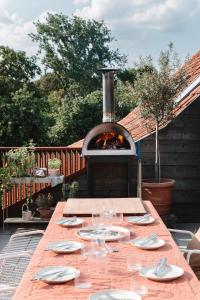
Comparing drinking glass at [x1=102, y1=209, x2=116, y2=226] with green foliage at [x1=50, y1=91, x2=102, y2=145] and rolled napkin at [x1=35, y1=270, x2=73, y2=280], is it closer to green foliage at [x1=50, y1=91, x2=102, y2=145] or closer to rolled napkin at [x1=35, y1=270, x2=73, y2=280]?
rolled napkin at [x1=35, y1=270, x2=73, y2=280]

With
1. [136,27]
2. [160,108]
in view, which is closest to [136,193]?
[160,108]

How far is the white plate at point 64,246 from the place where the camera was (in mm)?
2799

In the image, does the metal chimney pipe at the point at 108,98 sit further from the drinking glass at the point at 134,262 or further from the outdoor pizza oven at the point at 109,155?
the drinking glass at the point at 134,262

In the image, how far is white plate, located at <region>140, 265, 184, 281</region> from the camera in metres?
2.27

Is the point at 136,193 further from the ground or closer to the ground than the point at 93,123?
closer to the ground

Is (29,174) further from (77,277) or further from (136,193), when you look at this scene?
(77,277)

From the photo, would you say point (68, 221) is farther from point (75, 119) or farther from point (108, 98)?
point (75, 119)

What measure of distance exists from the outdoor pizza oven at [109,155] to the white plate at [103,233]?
122 inches

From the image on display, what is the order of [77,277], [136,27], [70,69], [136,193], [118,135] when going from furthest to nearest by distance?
[70,69] < [136,27] < [136,193] < [118,135] < [77,277]

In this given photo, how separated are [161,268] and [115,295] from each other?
391 millimetres

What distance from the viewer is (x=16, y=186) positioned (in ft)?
23.9

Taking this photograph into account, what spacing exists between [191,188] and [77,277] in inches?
196

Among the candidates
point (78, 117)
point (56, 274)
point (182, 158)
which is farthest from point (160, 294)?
point (78, 117)

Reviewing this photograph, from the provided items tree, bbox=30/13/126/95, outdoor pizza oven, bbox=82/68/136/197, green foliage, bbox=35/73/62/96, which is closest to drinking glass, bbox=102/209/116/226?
outdoor pizza oven, bbox=82/68/136/197
